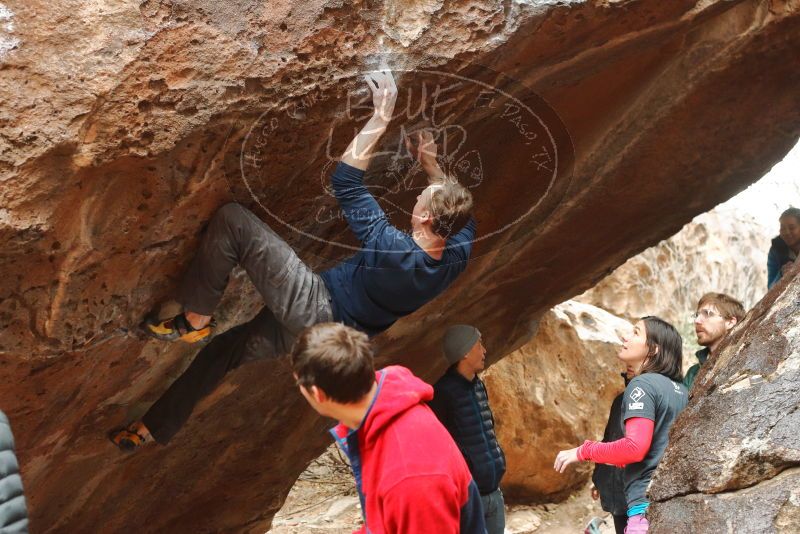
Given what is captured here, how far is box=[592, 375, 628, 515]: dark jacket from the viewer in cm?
405

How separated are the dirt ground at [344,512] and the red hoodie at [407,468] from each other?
13.5 ft

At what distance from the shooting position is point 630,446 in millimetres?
3535

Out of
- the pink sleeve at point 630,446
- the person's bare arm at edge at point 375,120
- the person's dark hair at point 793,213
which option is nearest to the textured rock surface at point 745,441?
the pink sleeve at point 630,446

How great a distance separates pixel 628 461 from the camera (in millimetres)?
3564

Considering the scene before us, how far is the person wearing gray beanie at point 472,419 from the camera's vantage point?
13.4 ft

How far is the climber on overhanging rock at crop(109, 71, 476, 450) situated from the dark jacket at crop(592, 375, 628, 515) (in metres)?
1.13

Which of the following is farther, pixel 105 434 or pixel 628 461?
pixel 105 434

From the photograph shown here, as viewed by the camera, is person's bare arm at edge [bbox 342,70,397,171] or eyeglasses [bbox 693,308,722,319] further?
eyeglasses [bbox 693,308,722,319]

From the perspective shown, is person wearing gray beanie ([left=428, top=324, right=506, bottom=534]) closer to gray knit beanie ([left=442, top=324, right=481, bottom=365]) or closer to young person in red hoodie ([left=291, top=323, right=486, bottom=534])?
gray knit beanie ([left=442, top=324, right=481, bottom=365])

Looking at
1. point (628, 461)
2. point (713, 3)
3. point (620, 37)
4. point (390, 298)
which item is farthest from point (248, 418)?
point (713, 3)

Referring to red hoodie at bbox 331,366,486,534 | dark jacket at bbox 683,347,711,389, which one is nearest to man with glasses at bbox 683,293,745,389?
dark jacket at bbox 683,347,711,389

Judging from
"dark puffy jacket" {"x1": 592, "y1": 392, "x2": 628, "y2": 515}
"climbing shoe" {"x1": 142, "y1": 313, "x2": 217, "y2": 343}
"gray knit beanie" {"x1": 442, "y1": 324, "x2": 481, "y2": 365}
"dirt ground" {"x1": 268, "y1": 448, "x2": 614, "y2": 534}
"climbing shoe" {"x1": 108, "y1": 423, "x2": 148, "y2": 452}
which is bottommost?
"dirt ground" {"x1": 268, "y1": 448, "x2": 614, "y2": 534}

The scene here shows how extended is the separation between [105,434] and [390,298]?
163cm

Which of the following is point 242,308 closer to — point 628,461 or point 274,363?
point 274,363
